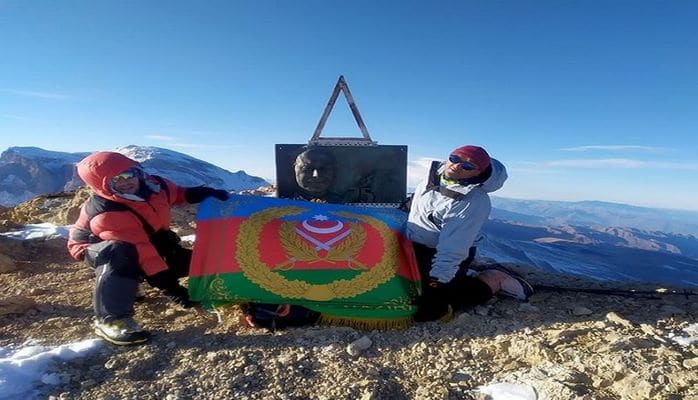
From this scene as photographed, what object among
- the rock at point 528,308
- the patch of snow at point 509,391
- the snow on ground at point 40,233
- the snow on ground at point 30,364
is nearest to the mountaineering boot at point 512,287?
the rock at point 528,308

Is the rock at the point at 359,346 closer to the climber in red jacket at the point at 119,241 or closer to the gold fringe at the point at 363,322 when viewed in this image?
the gold fringe at the point at 363,322

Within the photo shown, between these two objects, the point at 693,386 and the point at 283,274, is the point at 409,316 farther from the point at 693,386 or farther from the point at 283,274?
the point at 693,386

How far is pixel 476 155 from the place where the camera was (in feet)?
13.2

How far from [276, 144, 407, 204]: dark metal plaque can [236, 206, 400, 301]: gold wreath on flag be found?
7.78 ft

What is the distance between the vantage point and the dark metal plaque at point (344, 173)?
6.83m

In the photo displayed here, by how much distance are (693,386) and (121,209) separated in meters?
4.62

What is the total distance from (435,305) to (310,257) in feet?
4.39

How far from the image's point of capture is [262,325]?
3.85 metres

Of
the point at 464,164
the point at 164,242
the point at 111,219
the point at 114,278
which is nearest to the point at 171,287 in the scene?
the point at 164,242

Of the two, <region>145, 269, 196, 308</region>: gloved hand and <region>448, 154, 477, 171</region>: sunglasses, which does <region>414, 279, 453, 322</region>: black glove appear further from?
<region>145, 269, 196, 308</region>: gloved hand

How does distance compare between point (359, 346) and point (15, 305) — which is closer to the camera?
point (359, 346)

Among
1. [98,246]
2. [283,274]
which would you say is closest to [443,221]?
[283,274]

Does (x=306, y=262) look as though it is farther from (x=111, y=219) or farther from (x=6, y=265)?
(x=6, y=265)

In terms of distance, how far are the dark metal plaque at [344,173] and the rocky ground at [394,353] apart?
9.53ft
